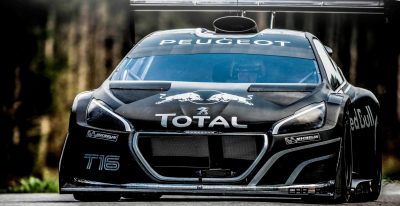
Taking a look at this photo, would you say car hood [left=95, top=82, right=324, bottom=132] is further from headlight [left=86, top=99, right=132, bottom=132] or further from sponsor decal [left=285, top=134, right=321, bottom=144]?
sponsor decal [left=285, top=134, right=321, bottom=144]

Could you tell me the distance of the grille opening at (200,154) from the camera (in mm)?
7742

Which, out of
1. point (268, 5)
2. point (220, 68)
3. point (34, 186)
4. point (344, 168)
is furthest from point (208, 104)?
point (34, 186)

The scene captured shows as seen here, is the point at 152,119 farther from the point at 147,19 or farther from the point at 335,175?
the point at 147,19

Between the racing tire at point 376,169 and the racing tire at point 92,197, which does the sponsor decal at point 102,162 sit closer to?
the racing tire at point 92,197

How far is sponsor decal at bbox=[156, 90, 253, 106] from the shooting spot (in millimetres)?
7953

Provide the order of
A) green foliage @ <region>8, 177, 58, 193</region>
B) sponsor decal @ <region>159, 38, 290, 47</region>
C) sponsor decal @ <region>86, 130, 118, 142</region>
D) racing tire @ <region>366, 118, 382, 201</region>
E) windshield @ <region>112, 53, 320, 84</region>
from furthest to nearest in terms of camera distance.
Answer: green foliage @ <region>8, 177, 58, 193</region> < racing tire @ <region>366, 118, 382, 201</region> < sponsor decal @ <region>159, 38, 290, 47</region> < windshield @ <region>112, 53, 320, 84</region> < sponsor decal @ <region>86, 130, 118, 142</region>

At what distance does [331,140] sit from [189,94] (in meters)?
0.94

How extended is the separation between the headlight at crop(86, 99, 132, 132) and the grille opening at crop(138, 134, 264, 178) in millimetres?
156

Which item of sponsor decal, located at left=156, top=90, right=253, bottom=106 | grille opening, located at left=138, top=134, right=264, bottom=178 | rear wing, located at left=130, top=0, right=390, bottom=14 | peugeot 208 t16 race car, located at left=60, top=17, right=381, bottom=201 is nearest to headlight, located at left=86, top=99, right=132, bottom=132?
peugeot 208 t16 race car, located at left=60, top=17, right=381, bottom=201

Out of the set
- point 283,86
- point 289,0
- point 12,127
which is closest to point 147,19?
point 12,127

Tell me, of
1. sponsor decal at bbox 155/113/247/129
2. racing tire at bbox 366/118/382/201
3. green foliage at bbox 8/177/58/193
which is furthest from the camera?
green foliage at bbox 8/177/58/193

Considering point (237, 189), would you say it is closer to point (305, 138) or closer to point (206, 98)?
point (305, 138)

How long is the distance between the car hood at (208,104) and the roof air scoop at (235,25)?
1.25 m

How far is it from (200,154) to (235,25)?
2.00m
